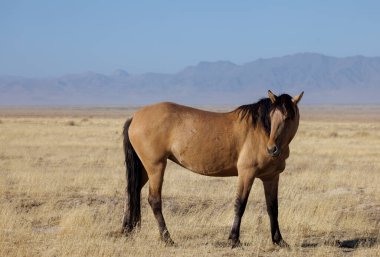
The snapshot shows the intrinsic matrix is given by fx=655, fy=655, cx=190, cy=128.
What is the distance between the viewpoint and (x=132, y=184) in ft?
31.7

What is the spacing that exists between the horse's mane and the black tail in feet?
5.69

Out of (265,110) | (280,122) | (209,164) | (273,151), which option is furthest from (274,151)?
(209,164)

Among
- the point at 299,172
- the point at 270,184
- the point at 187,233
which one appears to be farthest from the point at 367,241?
the point at 299,172

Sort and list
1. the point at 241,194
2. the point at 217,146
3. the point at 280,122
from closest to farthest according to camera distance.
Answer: the point at 280,122 → the point at 241,194 → the point at 217,146

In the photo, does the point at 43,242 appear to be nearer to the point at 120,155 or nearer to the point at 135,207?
the point at 135,207

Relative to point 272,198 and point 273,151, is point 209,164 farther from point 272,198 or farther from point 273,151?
point 273,151

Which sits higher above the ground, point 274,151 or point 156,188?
point 274,151

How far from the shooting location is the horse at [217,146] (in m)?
8.69

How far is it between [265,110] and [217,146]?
851 millimetres

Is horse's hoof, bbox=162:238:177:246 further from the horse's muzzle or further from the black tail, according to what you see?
the horse's muzzle

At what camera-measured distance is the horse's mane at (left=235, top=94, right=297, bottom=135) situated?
8.52 metres

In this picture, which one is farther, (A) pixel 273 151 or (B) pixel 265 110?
(B) pixel 265 110

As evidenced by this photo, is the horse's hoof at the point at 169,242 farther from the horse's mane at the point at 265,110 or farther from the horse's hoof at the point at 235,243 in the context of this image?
the horse's mane at the point at 265,110

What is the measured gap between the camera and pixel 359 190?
13945mm
